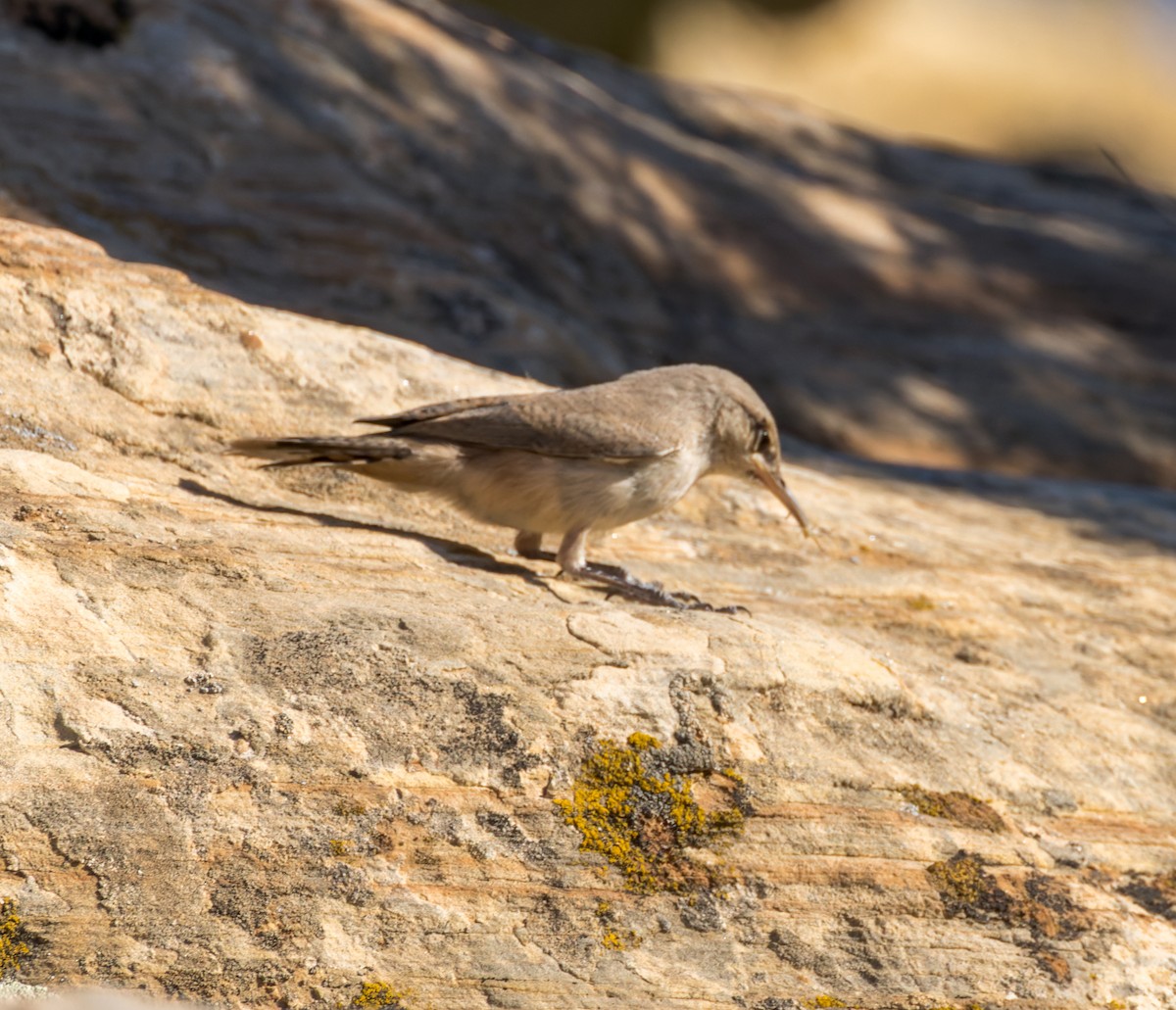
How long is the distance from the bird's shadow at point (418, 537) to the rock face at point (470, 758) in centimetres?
3

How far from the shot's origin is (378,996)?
288 centimetres

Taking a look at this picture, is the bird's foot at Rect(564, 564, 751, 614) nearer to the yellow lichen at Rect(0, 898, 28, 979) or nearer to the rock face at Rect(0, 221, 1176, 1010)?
the rock face at Rect(0, 221, 1176, 1010)

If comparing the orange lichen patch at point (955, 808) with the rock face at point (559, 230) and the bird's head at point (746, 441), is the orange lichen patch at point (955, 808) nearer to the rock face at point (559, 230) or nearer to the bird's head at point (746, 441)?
the bird's head at point (746, 441)

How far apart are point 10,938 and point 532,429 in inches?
105

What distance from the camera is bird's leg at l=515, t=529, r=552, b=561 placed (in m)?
5.24

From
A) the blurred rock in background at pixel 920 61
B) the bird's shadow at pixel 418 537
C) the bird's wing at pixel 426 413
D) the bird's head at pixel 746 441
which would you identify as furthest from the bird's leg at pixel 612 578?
the blurred rock in background at pixel 920 61

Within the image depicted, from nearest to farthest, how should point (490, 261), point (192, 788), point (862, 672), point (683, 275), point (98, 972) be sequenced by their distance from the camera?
point (98, 972) → point (192, 788) → point (862, 672) → point (490, 261) → point (683, 275)

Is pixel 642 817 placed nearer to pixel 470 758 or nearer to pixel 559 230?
pixel 470 758

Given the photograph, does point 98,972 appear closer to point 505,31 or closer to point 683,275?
Result: point 683,275

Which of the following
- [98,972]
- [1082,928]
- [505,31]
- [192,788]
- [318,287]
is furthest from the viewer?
[505,31]

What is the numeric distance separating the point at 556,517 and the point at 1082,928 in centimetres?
228

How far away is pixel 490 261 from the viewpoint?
8.20 m

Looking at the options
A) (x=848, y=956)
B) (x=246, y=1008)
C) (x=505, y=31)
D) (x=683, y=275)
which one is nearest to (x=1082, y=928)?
(x=848, y=956)

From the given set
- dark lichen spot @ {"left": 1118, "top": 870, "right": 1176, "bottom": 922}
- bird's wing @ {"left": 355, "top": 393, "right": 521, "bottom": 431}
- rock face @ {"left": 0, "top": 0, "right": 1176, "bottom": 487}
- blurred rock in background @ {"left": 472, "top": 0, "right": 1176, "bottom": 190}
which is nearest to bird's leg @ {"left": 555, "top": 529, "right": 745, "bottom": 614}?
bird's wing @ {"left": 355, "top": 393, "right": 521, "bottom": 431}
